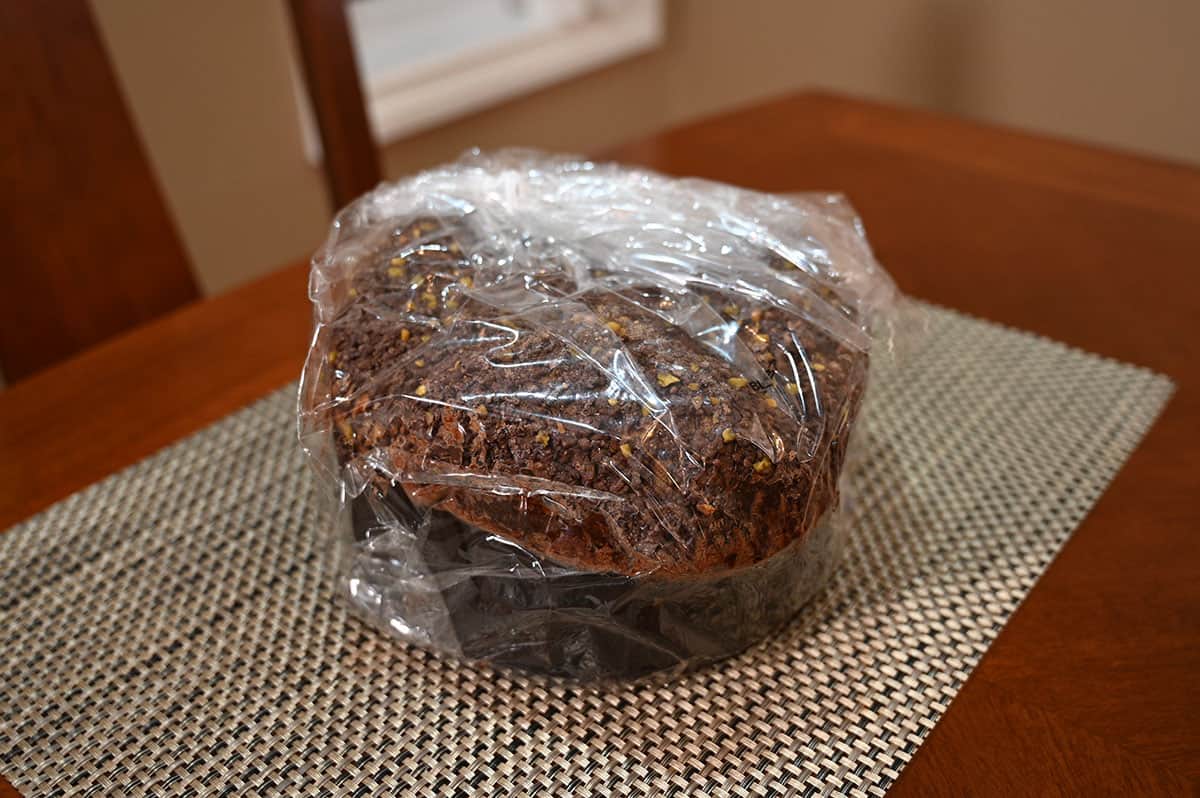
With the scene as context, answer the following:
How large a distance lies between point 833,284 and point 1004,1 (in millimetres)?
1506

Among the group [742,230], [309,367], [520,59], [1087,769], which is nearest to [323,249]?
[309,367]

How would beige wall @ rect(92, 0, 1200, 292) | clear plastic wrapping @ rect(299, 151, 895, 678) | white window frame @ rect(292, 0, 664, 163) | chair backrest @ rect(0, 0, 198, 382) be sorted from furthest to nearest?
white window frame @ rect(292, 0, 664, 163) → beige wall @ rect(92, 0, 1200, 292) → chair backrest @ rect(0, 0, 198, 382) → clear plastic wrapping @ rect(299, 151, 895, 678)

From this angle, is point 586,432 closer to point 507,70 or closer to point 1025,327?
point 1025,327

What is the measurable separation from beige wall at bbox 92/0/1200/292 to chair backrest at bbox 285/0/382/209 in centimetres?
39

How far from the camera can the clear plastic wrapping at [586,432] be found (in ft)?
1.60

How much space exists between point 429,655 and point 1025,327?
0.54 meters

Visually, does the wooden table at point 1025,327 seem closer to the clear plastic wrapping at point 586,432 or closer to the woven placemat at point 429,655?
the woven placemat at point 429,655

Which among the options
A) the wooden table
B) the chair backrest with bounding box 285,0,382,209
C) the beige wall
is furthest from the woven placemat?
the beige wall

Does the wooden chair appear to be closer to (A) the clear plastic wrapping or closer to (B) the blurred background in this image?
(B) the blurred background

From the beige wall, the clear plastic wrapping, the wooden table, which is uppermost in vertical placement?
the clear plastic wrapping

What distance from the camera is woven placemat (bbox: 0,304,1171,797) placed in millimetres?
491

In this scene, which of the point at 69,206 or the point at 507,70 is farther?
the point at 507,70

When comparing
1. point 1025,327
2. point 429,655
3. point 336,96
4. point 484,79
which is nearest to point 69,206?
point 336,96

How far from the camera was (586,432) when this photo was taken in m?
0.49
